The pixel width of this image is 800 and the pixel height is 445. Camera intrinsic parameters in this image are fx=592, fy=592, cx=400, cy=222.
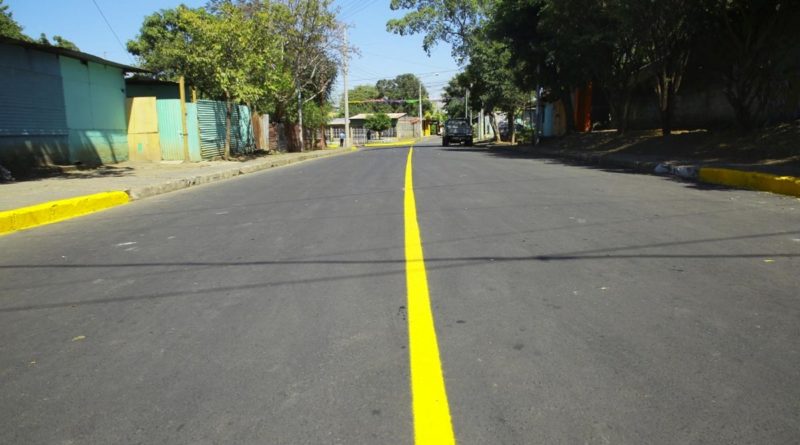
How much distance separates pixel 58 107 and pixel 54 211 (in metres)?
9.60

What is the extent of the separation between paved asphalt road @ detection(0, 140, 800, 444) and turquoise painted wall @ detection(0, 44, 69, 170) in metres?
9.34

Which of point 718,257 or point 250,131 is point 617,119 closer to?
point 250,131

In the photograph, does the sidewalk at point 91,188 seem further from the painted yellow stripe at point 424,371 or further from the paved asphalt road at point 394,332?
the painted yellow stripe at point 424,371

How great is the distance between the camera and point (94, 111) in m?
18.7

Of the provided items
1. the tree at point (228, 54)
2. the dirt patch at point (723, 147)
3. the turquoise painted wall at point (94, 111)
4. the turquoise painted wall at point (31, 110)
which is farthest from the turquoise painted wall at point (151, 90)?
the dirt patch at point (723, 147)

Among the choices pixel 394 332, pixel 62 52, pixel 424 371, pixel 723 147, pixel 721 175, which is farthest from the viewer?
pixel 62 52

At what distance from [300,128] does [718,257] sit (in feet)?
103

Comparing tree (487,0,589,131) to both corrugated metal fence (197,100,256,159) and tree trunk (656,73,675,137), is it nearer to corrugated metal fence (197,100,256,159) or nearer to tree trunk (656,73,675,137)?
tree trunk (656,73,675,137)

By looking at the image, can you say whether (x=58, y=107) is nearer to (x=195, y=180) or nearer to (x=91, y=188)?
(x=195, y=180)

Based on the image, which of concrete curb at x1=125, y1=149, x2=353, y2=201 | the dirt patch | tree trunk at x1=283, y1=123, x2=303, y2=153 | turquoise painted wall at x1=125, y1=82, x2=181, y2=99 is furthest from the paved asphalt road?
tree trunk at x1=283, y1=123, x2=303, y2=153

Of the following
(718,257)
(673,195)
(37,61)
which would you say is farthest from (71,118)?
(718,257)

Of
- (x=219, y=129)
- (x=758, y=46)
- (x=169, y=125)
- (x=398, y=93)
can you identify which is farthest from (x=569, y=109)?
(x=398, y=93)

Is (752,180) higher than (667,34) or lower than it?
lower

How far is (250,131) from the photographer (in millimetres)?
28672
